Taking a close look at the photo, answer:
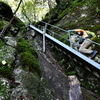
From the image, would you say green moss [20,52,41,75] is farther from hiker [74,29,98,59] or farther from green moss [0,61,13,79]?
hiker [74,29,98,59]

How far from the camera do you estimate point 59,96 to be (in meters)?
3.42

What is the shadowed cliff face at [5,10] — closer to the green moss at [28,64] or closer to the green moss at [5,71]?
the green moss at [28,64]

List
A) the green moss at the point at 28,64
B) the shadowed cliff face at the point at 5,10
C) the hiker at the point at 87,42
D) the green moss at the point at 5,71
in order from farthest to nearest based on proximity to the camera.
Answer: the shadowed cliff face at the point at 5,10 < the hiker at the point at 87,42 < the green moss at the point at 28,64 < the green moss at the point at 5,71

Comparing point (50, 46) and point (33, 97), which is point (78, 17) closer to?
point (50, 46)

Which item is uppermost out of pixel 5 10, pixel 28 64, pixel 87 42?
pixel 5 10

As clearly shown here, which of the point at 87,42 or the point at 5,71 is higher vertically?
the point at 87,42

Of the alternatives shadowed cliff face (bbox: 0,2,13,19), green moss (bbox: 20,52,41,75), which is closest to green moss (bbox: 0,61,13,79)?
green moss (bbox: 20,52,41,75)

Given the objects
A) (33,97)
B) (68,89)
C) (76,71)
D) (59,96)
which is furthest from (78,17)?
(33,97)

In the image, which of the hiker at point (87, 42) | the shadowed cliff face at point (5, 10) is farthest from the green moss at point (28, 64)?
the shadowed cliff face at point (5, 10)

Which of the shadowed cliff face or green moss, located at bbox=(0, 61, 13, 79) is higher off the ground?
the shadowed cliff face

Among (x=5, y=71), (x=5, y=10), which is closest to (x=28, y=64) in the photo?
(x=5, y=71)

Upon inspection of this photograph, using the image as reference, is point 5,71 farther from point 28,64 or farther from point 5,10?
point 5,10

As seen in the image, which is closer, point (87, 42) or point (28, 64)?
point (28, 64)

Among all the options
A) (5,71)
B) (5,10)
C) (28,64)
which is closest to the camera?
(5,71)
